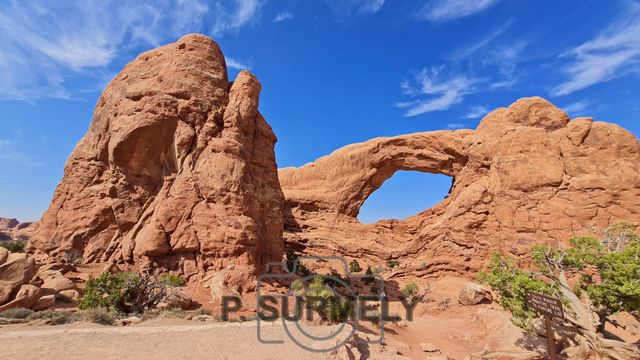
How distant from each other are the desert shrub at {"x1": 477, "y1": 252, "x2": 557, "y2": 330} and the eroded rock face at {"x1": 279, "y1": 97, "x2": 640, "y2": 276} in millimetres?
14600

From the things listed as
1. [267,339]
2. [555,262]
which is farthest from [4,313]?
[555,262]

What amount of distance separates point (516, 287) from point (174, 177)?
17.5 metres

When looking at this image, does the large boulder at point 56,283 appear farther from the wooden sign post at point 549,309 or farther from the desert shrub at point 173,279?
the wooden sign post at point 549,309

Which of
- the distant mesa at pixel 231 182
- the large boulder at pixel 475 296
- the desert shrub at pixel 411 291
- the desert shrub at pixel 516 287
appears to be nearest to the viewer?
the desert shrub at pixel 516 287

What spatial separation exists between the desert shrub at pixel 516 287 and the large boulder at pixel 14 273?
16160 mm

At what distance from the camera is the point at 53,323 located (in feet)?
30.7

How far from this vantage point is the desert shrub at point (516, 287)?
10297 millimetres

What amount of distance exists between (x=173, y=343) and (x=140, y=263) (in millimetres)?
10608

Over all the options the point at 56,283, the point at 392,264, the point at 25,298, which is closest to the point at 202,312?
the point at 25,298

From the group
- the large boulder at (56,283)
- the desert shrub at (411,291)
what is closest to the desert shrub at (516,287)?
the desert shrub at (411,291)

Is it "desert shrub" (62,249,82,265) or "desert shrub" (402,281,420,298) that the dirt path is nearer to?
"desert shrub" (62,249,82,265)

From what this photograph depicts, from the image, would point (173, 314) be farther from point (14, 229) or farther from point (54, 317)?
point (14, 229)

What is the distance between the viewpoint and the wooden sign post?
26.6 ft

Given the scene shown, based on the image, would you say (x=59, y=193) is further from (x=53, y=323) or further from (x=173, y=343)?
(x=173, y=343)
